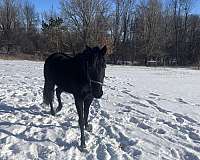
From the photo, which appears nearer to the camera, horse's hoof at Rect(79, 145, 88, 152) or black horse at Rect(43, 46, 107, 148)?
horse's hoof at Rect(79, 145, 88, 152)

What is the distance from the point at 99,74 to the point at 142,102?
527cm

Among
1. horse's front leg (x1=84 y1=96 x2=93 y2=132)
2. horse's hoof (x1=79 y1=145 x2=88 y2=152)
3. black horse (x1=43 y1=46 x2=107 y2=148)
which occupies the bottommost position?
horse's hoof (x1=79 y1=145 x2=88 y2=152)

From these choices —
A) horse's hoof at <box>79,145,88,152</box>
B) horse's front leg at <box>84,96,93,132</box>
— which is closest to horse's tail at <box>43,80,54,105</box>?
horse's front leg at <box>84,96,93,132</box>

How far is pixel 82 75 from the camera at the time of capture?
6.61 m

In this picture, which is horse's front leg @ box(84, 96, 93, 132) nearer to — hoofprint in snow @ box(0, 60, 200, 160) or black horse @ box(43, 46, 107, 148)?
black horse @ box(43, 46, 107, 148)

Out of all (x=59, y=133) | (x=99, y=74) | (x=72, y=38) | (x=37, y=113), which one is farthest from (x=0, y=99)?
(x=72, y=38)

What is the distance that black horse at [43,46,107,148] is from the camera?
6.17m

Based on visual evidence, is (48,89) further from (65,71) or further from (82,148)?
(82,148)

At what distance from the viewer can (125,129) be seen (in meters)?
7.41

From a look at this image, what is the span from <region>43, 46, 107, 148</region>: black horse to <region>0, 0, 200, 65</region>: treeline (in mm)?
Answer: 41484

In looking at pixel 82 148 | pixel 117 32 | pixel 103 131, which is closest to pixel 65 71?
pixel 103 131

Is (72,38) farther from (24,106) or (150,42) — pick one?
(24,106)

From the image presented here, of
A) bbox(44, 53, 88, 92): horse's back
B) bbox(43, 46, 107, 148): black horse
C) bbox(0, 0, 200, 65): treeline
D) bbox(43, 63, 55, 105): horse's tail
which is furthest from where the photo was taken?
bbox(0, 0, 200, 65): treeline

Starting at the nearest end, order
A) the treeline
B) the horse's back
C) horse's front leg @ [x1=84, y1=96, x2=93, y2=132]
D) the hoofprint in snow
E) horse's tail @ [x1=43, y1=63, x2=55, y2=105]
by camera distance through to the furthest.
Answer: the hoofprint in snow, the horse's back, horse's front leg @ [x1=84, y1=96, x2=93, y2=132], horse's tail @ [x1=43, y1=63, x2=55, y2=105], the treeline
